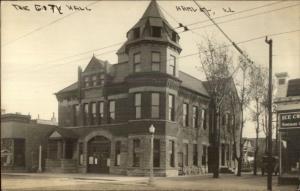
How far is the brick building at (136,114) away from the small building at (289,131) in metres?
8.30

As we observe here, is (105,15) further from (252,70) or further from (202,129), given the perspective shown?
(202,129)

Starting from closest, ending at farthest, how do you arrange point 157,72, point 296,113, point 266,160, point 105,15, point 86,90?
point 105,15 < point 266,160 < point 296,113 < point 157,72 < point 86,90

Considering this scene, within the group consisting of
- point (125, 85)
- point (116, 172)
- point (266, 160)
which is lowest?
point (116, 172)

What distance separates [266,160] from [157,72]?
1262 cm

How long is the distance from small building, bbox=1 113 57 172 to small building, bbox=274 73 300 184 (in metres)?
20.0

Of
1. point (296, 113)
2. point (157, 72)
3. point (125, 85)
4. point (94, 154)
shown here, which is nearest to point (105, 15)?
point (296, 113)

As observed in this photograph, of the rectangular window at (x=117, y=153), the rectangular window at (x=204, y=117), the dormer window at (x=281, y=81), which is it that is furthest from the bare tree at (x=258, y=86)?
the rectangular window at (x=117, y=153)

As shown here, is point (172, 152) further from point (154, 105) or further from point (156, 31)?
point (156, 31)

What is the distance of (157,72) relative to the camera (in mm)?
28344

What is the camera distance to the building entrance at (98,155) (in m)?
31.2

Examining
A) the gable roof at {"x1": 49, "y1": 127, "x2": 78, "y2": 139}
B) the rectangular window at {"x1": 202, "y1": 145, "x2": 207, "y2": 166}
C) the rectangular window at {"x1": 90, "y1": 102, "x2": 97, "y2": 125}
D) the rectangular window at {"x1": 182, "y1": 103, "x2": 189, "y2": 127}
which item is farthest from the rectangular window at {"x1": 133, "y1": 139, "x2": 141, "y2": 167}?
the rectangular window at {"x1": 202, "y1": 145, "x2": 207, "y2": 166}

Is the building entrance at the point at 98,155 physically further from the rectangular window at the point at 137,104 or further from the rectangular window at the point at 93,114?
the rectangular window at the point at 137,104

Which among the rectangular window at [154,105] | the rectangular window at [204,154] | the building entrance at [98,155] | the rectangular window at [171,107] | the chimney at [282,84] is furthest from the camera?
the rectangular window at [204,154]

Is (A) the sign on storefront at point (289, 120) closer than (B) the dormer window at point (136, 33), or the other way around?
(A) the sign on storefront at point (289, 120)
